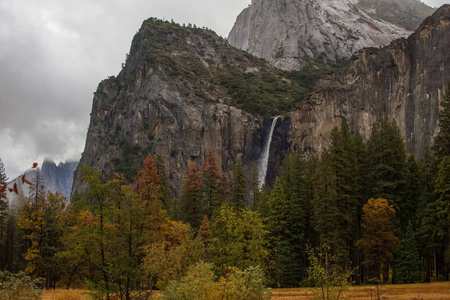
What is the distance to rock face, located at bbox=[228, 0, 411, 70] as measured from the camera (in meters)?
176

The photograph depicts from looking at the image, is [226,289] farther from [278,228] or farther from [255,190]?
[255,190]

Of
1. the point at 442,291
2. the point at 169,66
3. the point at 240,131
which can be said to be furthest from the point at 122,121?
the point at 442,291

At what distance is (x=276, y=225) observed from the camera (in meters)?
39.7

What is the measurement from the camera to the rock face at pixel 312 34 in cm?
17612

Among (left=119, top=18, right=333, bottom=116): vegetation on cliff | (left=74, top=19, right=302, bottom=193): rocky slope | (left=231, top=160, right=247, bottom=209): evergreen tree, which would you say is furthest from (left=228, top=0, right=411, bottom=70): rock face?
(left=231, top=160, right=247, bottom=209): evergreen tree

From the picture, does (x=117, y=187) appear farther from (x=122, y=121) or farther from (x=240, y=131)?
(x=122, y=121)

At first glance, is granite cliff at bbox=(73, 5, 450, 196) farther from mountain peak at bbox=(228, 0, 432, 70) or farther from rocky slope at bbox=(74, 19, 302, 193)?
mountain peak at bbox=(228, 0, 432, 70)

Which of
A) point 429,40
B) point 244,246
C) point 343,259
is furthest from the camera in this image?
point 429,40

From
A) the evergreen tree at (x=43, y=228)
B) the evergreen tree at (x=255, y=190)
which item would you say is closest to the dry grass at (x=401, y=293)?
the evergreen tree at (x=255, y=190)

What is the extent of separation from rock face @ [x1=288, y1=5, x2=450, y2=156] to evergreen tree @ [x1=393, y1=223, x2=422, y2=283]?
4175 cm

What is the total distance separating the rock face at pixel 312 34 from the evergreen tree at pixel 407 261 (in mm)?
140149

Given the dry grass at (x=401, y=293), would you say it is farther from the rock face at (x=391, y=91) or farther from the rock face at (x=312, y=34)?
the rock face at (x=312, y=34)

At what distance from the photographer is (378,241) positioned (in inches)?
1257

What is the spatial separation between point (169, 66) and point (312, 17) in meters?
92.5
